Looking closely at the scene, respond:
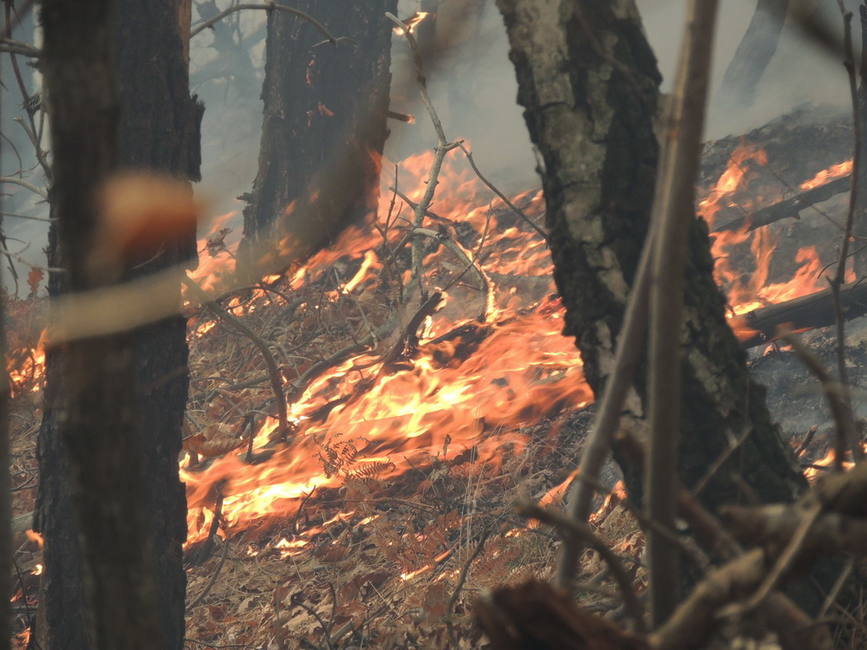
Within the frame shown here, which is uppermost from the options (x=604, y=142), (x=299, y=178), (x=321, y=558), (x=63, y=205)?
(x=299, y=178)

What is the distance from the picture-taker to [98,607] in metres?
0.86

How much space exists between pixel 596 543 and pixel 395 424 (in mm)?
3838

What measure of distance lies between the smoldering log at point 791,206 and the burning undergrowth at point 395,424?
2.9 inches

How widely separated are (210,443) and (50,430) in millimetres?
2022

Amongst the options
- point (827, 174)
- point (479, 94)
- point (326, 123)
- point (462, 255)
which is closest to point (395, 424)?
point (462, 255)

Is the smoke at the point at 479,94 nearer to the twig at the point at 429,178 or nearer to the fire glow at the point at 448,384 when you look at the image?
the twig at the point at 429,178

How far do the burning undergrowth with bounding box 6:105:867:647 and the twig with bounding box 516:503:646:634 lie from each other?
→ 45.0 inches

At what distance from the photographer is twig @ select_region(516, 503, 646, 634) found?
88cm

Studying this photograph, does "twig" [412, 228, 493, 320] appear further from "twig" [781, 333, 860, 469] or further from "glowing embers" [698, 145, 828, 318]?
"twig" [781, 333, 860, 469]

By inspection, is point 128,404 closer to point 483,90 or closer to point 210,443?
point 210,443

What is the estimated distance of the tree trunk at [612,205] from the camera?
1.88 metres

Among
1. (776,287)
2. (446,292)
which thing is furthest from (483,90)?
(776,287)

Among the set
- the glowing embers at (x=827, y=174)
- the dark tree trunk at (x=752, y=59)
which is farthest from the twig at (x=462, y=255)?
the dark tree trunk at (x=752, y=59)

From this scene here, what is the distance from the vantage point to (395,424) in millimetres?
4750
